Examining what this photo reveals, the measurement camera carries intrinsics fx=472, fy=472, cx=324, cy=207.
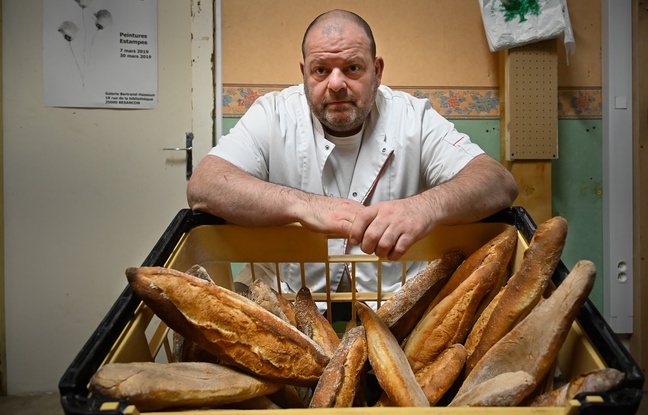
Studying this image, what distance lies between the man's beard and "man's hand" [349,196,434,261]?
2.00 feet

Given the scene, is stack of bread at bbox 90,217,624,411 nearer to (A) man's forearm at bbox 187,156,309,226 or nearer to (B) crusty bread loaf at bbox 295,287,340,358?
(B) crusty bread loaf at bbox 295,287,340,358

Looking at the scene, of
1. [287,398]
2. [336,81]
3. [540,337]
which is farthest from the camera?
[336,81]

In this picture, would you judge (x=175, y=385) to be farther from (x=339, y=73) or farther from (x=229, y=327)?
(x=339, y=73)

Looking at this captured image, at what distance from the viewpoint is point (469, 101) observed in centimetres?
211

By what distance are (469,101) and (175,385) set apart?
6.21 ft

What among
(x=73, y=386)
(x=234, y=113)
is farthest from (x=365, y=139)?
(x=73, y=386)

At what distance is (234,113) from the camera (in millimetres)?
2102

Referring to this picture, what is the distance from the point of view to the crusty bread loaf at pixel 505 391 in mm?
527

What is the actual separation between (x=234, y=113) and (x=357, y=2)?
0.72 metres

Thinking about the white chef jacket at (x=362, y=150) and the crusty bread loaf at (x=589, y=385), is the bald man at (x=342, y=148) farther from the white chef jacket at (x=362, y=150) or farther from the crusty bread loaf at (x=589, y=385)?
the crusty bread loaf at (x=589, y=385)

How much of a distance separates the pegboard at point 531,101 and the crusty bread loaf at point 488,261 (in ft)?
4.08

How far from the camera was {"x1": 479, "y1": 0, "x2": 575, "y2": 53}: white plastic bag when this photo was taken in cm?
188

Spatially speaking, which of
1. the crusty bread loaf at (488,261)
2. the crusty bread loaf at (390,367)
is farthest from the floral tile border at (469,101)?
the crusty bread loaf at (390,367)

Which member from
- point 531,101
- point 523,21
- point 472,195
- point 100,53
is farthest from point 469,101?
point 100,53
